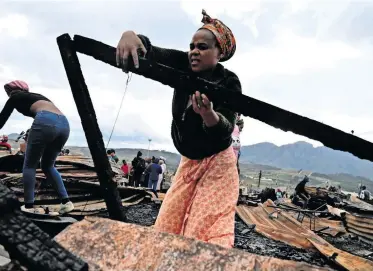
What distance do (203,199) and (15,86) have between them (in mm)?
2992

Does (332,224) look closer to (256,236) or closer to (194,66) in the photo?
(256,236)

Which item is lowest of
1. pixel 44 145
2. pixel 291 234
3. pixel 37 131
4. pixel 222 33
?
pixel 291 234

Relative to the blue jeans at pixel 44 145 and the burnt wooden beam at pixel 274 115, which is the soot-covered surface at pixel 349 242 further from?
the burnt wooden beam at pixel 274 115

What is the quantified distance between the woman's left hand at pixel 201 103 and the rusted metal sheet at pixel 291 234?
138 inches

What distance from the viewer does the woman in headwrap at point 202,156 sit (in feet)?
7.21

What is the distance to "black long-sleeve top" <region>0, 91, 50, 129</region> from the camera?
3.86 meters

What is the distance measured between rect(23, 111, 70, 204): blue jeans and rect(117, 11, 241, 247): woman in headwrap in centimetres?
205

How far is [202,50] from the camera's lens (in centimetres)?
230

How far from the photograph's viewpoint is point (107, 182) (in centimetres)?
219

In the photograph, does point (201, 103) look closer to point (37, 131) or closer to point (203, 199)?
point (203, 199)

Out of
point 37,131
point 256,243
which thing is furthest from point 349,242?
point 37,131

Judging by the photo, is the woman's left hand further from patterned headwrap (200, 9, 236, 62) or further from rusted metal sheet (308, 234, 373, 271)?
rusted metal sheet (308, 234, 373, 271)

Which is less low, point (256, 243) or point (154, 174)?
point (154, 174)

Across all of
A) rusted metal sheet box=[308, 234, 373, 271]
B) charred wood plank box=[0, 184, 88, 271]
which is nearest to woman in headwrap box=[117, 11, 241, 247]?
charred wood plank box=[0, 184, 88, 271]
